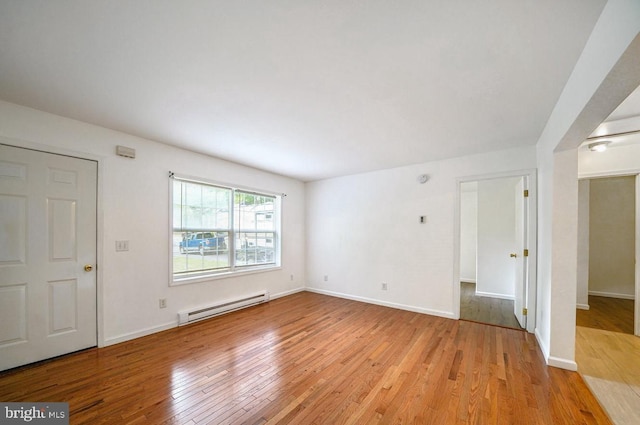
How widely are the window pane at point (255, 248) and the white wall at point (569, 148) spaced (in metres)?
4.23

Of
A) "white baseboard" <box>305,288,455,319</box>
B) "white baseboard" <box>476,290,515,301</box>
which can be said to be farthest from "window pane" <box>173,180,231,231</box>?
"white baseboard" <box>476,290,515,301</box>

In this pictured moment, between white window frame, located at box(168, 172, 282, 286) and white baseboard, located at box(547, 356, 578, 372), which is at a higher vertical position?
white window frame, located at box(168, 172, 282, 286)

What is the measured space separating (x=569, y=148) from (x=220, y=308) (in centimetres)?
480

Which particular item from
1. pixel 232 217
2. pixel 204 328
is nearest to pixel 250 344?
pixel 204 328

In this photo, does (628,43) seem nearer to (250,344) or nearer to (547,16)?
(547,16)

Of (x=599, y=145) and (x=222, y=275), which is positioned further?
(x=222, y=275)

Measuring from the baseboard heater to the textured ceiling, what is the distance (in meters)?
2.52

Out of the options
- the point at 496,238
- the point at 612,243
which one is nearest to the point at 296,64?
the point at 496,238

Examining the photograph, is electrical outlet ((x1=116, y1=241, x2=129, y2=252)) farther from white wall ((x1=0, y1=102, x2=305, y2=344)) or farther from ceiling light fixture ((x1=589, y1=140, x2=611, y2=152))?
ceiling light fixture ((x1=589, y1=140, x2=611, y2=152))

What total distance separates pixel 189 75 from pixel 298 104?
903 millimetres

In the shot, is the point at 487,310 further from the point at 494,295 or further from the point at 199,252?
the point at 199,252

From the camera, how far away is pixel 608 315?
12.9 feet

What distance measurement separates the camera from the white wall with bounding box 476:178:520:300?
4969 millimetres

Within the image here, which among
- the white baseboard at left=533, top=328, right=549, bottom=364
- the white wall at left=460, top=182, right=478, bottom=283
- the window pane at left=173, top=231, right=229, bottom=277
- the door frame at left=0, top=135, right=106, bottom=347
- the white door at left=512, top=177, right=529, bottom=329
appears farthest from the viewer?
the white wall at left=460, top=182, right=478, bottom=283
